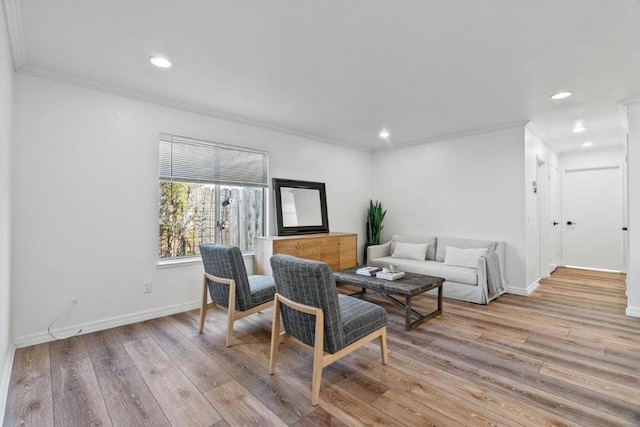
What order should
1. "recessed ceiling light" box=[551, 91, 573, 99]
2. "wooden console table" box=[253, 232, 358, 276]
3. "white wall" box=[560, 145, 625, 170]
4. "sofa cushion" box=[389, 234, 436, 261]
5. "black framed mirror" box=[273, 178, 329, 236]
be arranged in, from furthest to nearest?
"white wall" box=[560, 145, 625, 170]
"sofa cushion" box=[389, 234, 436, 261]
"black framed mirror" box=[273, 178, 329, 236]
"wooden console table" box=[253, 232, 358, 276]
"recessed ceiling light" box=[551, 91, 573, 99]

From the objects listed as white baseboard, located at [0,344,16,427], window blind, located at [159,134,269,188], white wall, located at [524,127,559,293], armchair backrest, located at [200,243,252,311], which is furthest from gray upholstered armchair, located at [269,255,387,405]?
white wall, located at [524,127,559,293]

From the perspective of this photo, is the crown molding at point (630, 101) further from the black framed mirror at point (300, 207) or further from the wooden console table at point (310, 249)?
the black framed mirror at point (300, 207)

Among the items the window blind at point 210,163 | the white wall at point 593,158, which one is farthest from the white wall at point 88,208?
the white wall at point 593,158

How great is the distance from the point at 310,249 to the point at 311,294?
7.92 ft

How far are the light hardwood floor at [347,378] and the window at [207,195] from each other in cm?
104

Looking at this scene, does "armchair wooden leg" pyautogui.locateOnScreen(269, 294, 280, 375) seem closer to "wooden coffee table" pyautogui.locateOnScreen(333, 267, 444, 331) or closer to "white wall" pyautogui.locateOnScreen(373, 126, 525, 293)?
"wooden coffee table" pyautogui.locateOnScreen(333, 267, 444, 331)

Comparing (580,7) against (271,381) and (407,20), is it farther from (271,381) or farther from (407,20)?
(271,381)

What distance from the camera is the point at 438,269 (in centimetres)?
430

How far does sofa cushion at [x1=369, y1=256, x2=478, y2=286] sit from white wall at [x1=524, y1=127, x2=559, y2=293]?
1.01 m

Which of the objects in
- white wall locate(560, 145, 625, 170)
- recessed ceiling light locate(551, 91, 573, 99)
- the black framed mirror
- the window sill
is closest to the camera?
recessed ceiling light locate(551, 91, 573, 99)

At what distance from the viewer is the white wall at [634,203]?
11.1ft

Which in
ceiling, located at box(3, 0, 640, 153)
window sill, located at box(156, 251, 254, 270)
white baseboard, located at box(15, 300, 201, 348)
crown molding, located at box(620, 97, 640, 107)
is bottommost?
white baseboard, located at box(15, 300, 201, 348)

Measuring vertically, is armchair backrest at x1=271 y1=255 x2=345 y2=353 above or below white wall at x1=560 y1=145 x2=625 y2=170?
below

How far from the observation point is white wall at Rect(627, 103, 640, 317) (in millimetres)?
3373
